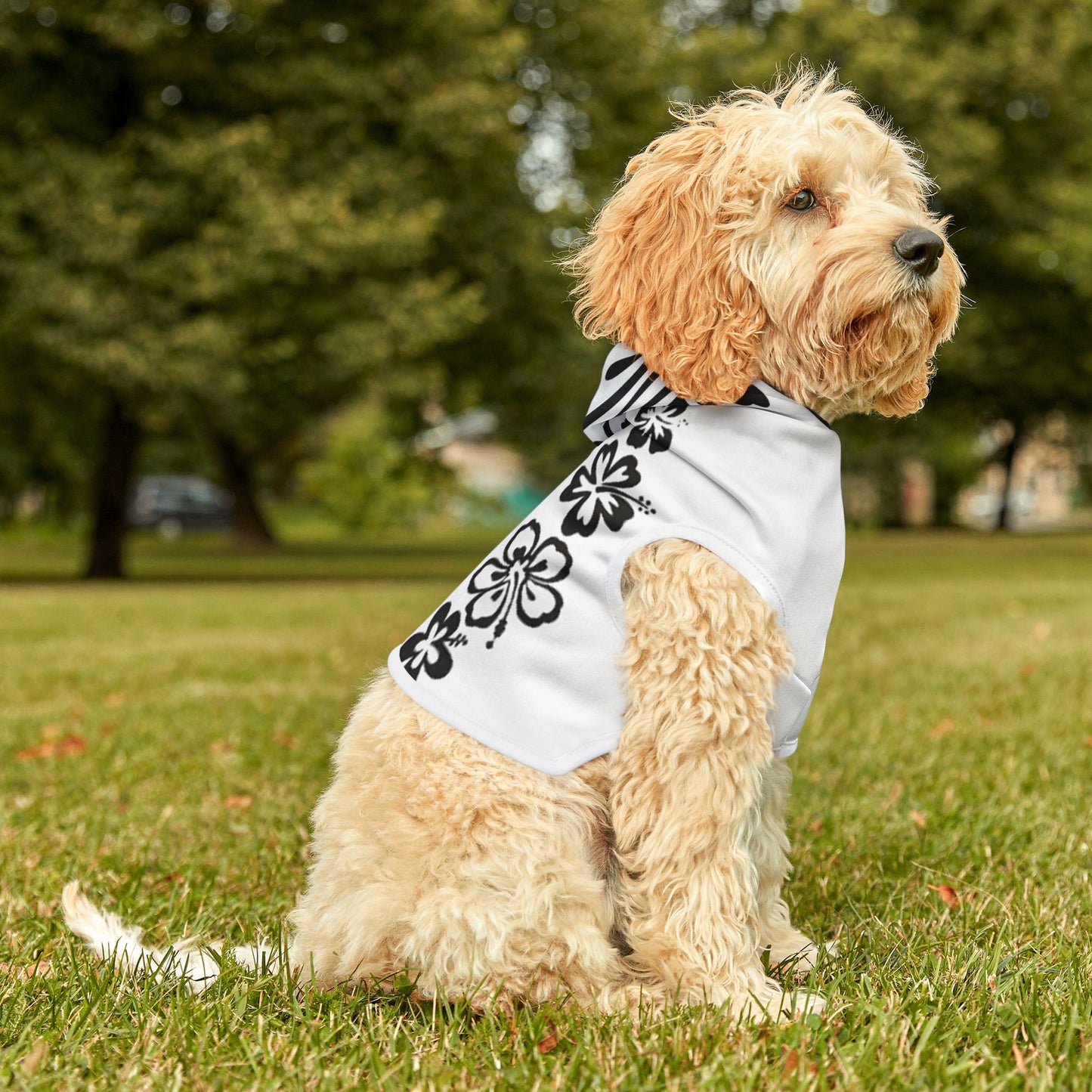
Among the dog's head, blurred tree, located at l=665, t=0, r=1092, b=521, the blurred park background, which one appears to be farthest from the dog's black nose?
blurred tree, located at l=665, t=0, r=1092, b=521

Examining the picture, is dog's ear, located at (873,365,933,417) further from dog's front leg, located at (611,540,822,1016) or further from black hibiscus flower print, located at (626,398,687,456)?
dog's front leg, located at (611,540,822,1016)

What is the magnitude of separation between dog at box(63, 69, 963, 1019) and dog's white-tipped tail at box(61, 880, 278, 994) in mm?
55

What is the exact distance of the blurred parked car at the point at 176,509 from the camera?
163 feet

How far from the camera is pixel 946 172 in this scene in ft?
69.0

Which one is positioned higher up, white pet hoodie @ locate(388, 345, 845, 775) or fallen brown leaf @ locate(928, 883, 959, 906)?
white pet hoodie @ locate(388, 345, 845, 775)

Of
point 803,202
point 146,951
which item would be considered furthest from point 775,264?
point 146,951

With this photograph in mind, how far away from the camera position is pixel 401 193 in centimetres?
1716

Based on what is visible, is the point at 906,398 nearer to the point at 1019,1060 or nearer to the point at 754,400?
the point at 754,400

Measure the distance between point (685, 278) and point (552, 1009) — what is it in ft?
5.73

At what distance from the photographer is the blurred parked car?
49.8 meters

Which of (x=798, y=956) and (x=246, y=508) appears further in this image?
(x=246, y=508)

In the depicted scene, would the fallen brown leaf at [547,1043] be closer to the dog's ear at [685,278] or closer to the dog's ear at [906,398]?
the dog's ear at [685,278]

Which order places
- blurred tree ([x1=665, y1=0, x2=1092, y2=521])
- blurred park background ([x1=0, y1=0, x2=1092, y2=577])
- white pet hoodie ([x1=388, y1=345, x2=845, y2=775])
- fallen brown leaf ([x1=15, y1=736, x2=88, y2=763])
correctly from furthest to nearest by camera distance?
1. blurred tree ([x1=665, y1=0, x2=1092, y2=521])
2. blurred park background ([x1=0, y1=0, x2=1092, y2=577])
3. fallen brown leaf ([x1=15, y1=736, x2=88, y2=763])
4. white pet hoodie ([x1=388, y1=345, x2=845, y2=775])

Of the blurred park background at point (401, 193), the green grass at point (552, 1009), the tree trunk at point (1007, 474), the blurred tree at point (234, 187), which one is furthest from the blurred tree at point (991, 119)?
the green grass at point (552, 1009)
